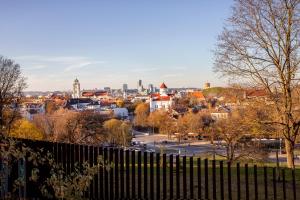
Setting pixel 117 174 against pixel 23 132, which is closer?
pixel 117 174

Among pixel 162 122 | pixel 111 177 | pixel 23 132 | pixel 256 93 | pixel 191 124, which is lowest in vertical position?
pixel 162 122

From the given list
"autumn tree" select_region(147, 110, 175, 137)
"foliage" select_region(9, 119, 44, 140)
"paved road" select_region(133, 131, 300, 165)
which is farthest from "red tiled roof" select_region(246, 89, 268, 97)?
"autumn tree" select_region(147, 110, 175, 137)

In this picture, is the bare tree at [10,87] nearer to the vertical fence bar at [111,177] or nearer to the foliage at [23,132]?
the foliage at [23,132]

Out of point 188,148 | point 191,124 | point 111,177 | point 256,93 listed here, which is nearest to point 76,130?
point 256,93

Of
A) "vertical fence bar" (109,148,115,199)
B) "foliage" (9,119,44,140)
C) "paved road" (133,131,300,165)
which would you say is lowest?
"paved road" (133,131,300,165)

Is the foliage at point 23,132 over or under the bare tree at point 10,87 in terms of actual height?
under

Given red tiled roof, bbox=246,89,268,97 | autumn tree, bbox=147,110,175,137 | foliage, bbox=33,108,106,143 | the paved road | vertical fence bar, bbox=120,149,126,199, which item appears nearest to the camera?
vertical fence bar, bbox=120,149,126,199

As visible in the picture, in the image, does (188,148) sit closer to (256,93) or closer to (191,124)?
(191,124)

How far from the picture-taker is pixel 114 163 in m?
7.86

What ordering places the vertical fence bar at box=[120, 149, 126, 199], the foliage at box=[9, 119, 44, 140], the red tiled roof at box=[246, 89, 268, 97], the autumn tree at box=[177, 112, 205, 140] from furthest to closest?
the autumn tree at box=[177, 112, 205, 140] → the foliage at box=[9, 119, 44, 140] → the red tiled roof at box=[246, 89, 268, 97] → the vertical fence bar at box=[120, 149, 126, 199]

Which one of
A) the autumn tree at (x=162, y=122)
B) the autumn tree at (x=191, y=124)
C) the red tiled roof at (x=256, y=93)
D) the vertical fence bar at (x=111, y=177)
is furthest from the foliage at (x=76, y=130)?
the autumn tree at (x=162, y=122)

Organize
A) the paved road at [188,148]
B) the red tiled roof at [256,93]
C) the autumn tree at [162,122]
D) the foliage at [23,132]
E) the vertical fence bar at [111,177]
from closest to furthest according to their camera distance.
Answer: the vertical fence bar at [111,177] < the red tiled roof at [256,93] < the foliage at [23,132] < the paved road at [188,148] < the autumn tree at [162,122]

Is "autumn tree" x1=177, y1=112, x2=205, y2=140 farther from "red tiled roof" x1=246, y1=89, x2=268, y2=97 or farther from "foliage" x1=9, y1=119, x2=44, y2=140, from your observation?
"red tiled roof" x1=246, y1=89, x2=268, y2=97

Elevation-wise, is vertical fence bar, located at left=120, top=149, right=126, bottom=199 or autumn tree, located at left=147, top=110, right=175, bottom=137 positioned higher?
vertical fence bar, located at left=120, top=149, right=126, bottom=199
